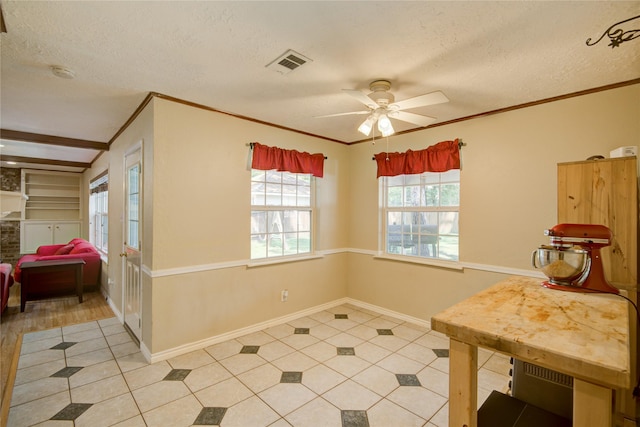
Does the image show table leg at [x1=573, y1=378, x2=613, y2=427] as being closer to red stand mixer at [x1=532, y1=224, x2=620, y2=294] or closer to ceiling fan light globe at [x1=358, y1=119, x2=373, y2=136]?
red stand mixer at [x1=532, y1=224, x2=620, y2=294]

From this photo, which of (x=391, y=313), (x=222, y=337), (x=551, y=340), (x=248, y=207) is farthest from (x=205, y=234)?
(x=551, y=340)

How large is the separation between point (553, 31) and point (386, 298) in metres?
3.18

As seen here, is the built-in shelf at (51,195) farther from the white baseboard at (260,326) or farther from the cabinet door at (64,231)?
the white baseboard at (260,326)

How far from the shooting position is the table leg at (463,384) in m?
1.07

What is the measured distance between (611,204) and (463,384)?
1749mm

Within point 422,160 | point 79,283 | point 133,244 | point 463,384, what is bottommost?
point 79,283

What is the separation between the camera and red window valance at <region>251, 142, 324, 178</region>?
3367mm

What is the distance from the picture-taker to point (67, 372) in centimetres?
249

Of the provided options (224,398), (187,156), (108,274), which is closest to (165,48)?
(187,156)

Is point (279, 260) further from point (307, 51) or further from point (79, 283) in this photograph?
point (79, 283)

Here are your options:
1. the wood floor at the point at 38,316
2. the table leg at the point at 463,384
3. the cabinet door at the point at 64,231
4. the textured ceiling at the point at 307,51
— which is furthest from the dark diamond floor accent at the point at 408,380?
the cabinet door at the point at 64,231

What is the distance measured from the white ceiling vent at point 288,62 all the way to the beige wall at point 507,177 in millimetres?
2060

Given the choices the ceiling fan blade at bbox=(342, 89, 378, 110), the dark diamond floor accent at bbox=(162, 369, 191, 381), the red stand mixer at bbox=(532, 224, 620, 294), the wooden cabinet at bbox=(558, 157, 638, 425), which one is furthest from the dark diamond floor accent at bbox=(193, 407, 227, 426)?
the wooden cabinet at bbox=(558, 157, 638, 425)

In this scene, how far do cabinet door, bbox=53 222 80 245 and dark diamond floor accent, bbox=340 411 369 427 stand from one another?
A: 8426mm
